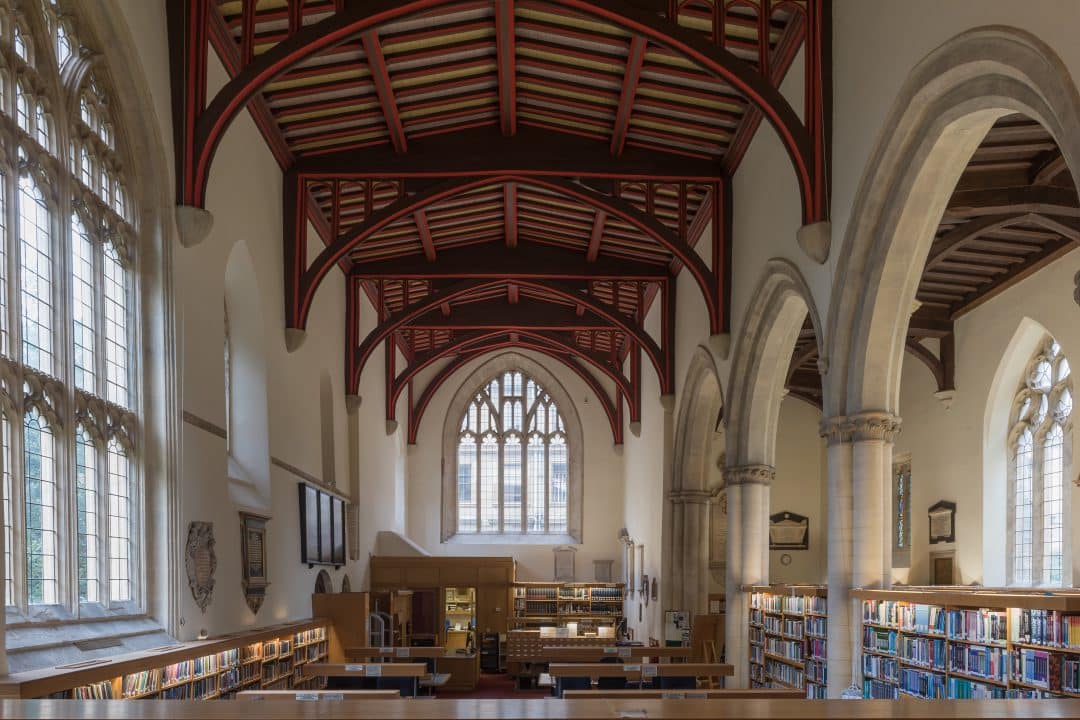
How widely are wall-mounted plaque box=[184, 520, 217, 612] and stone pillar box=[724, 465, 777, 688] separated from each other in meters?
6.36

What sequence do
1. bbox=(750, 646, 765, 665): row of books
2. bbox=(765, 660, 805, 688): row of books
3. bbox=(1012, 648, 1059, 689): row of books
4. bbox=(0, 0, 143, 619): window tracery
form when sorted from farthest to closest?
bbox=(750, 646, 765, 665): row of books, bbox=(765, 660, 805, 688): row of books, bbox=(0, 0, 143, 619): window tracery, bbox=(1012, 648, 1059, 689): row of books

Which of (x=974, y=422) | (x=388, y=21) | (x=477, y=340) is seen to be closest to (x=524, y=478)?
(x=477, y=340)

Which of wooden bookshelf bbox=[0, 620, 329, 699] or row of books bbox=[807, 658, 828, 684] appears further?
row of books bbox=[807, 658, 828, 684]

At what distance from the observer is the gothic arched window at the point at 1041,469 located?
1512 cm

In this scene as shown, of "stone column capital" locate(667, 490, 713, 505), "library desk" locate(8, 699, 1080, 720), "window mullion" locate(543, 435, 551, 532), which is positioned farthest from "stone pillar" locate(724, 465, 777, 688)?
"window mullion" locate(543, 435, 551, 532)

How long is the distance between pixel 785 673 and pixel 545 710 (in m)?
10.5

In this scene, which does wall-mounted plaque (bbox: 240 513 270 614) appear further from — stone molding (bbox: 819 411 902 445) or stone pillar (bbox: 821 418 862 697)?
stone molding (bbox: 819 411 902 445)

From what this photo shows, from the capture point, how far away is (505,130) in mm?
14250

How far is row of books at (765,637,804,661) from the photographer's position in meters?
11.6

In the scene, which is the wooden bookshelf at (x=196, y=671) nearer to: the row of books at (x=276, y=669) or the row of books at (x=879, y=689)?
the row of books at (x=276, y=669)

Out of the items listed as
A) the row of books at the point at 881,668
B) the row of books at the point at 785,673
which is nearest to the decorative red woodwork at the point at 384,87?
the row of books at the point at 881,668

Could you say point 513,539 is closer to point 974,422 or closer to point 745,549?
point 974,422

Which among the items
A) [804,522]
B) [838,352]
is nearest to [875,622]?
[838,352]

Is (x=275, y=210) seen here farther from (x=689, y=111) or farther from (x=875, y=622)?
(x=875, y=622)
